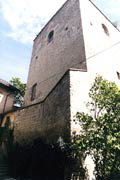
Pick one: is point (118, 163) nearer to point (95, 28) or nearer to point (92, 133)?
point (92, 133)

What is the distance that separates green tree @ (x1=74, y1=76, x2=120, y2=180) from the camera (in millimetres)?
4207

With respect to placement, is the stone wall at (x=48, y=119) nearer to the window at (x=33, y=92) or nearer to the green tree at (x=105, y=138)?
the green tree at (x=105, y=138)

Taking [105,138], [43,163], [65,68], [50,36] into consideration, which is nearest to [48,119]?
[43,163]

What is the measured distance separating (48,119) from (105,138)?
3.74 metres

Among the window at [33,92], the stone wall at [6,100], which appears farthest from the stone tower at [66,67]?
the stone wall at [6,100]

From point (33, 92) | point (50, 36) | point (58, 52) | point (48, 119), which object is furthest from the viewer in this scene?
point (50, 36)

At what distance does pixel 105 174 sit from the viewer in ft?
14.7

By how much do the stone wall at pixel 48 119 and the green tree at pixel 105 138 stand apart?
0.89 m

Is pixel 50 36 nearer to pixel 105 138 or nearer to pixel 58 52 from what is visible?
pixel 58 52

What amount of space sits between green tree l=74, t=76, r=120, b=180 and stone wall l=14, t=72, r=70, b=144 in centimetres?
89

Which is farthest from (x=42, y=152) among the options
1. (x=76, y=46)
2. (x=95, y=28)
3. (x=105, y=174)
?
(x=95, y=28)

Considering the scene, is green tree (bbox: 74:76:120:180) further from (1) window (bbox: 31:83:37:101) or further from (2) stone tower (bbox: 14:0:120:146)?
(1) window (bbox: 31:83:37:101)

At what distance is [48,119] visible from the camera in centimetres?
739

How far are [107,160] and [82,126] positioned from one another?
1.32 m
